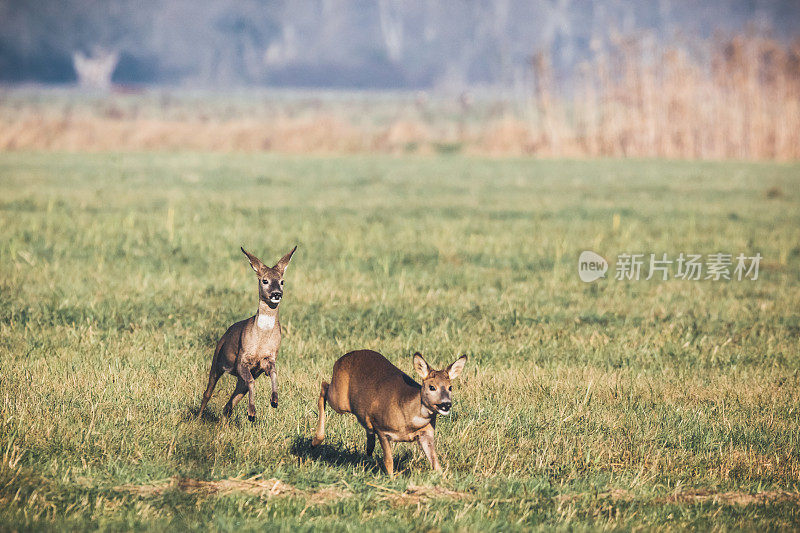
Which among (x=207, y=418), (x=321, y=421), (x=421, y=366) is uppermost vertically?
(x=421, y=366)

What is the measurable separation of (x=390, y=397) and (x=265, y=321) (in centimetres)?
91

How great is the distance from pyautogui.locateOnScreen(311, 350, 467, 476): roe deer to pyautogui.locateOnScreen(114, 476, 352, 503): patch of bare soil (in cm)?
35

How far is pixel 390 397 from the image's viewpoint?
18.7ft

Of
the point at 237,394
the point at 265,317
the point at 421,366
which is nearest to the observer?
the point at 421,366

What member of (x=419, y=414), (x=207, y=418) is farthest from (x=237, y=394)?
(x=419, y=414)

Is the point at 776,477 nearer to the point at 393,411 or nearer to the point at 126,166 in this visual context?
the point at 393,411

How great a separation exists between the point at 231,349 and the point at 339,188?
23164mm

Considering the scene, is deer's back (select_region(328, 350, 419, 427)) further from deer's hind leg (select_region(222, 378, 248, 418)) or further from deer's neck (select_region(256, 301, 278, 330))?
deer's hind leg (select_region(222, 378, 248, 418))

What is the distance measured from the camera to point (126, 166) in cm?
3506

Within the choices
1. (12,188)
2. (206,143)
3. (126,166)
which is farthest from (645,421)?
(206,143)

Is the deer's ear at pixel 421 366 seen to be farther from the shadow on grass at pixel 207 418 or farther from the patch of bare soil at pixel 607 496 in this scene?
the shadow on grass at pixel 207 418

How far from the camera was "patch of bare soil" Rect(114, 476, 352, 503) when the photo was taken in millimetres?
6098

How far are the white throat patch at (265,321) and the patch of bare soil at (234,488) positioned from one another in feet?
3.63

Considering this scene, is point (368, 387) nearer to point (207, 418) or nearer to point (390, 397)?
point (390, 397)
